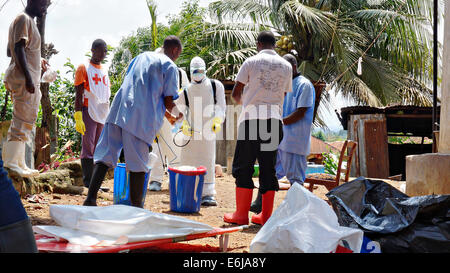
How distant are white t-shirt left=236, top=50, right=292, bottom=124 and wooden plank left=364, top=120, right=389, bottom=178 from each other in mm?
7437

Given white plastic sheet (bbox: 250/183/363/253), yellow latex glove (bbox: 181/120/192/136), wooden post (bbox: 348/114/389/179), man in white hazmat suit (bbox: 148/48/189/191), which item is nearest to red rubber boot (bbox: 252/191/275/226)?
white plastic sheet (bbox: 250/183/363/253)

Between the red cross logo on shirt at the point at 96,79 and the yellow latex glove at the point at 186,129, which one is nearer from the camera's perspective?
the red cross logo on shirt at the point at 96,79

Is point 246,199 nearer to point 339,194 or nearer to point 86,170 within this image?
point 339,194

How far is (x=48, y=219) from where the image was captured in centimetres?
351

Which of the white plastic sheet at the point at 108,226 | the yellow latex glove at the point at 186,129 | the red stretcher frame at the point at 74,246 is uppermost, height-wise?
the yellow latex glove at the point at 186,129

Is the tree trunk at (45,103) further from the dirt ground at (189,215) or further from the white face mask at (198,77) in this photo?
the white face mask at (198,77)

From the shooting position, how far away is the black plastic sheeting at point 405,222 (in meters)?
2.51

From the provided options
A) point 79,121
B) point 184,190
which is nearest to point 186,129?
point 184,190

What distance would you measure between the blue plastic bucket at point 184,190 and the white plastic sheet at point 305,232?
2.03 meters

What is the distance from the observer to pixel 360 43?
53.7 ft

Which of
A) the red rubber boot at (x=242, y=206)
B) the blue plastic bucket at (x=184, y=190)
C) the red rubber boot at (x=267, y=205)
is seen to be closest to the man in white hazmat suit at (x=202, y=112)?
the blue plastic bucket at (x=184, y=190)

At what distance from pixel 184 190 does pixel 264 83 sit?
140 centimetres

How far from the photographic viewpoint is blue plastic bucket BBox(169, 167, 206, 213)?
14.6 feet
